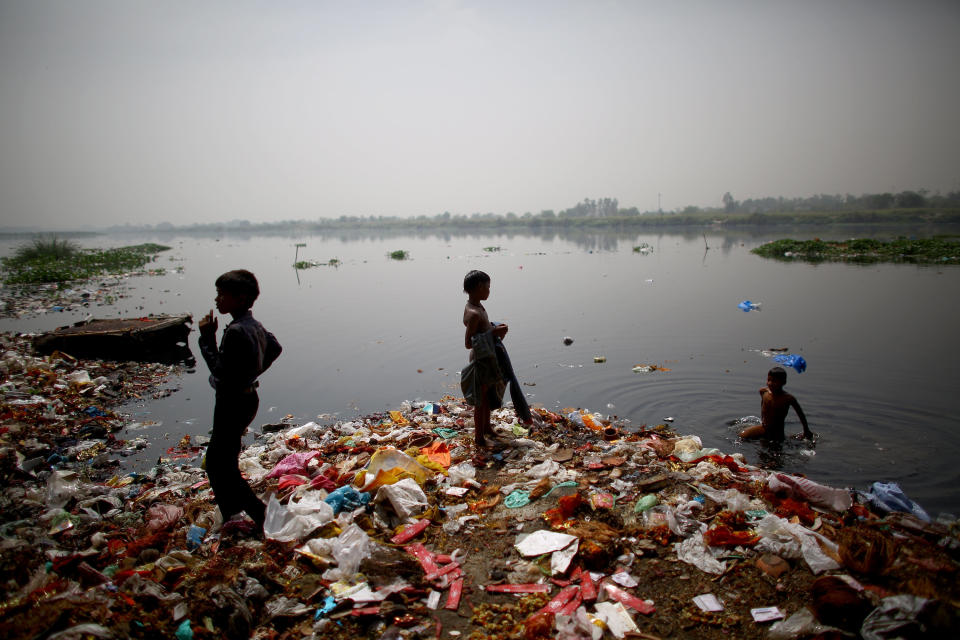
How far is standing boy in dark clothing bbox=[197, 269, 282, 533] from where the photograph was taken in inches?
122

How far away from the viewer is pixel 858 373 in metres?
8.54

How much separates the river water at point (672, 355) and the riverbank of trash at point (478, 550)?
5.92 feet

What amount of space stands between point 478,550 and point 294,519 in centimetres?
139

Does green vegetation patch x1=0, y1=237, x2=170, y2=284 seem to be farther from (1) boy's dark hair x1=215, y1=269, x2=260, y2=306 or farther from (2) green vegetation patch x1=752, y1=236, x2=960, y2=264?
(2) green vegetation patch x1=752, y1=236, x2=960, y2=264

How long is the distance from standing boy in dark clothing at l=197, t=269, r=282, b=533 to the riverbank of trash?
52cm

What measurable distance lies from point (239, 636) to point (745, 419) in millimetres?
6615

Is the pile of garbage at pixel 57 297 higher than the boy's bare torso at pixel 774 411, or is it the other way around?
the pile of garbage at pixel 57 297

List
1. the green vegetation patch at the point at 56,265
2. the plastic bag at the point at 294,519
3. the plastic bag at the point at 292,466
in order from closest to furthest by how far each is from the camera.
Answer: the plastic bag at the point at 294,519 → the plastic bag at the point at 292,466 → the green vegetation patch at the point at 56,265

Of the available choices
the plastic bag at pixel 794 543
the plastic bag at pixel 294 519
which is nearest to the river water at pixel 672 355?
the plastic bag at pixel 794 543

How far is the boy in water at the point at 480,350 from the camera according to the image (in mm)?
4613

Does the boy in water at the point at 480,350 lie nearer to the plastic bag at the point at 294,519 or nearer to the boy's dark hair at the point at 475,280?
the boy's dark hair at the point at 475,280

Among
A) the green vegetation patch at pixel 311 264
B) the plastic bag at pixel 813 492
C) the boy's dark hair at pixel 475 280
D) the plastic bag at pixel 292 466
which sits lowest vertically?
the plastic bag at pixel 292 466

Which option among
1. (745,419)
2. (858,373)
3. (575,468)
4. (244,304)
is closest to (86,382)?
(244,304)

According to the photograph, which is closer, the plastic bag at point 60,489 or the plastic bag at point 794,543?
the plastic bag at point 794,543
